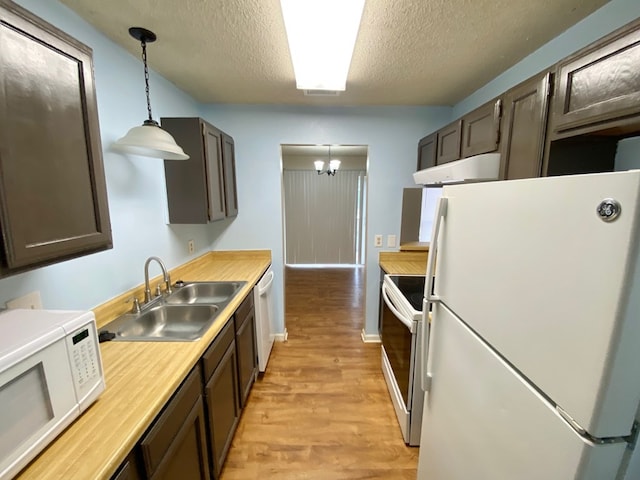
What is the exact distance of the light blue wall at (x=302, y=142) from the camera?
2.59m

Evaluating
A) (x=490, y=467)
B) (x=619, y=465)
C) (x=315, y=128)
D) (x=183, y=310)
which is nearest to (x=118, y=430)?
(x=183, y=310)

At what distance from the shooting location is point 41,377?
0.67m

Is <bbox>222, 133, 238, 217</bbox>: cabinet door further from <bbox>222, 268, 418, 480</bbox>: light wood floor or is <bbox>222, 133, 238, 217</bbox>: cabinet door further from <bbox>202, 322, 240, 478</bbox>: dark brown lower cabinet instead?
<bbox>222, 268, 418, 480</bbox>: light wood floor

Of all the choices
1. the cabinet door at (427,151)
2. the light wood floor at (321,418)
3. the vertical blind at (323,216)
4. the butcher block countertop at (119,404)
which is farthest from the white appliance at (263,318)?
the vertical blind at (323,216)

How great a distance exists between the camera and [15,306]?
1.00 m

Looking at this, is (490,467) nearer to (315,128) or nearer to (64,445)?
(64,445)

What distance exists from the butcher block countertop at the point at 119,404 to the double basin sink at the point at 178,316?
0.07m

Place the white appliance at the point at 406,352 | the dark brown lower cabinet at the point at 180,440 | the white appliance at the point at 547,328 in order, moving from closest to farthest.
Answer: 1. the white appliance at the point at 547,328
2. the dark brown lower cabinet at the point at 180,440
3. the white appliance at the point at 406,352

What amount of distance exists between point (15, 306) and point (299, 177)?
182 inches

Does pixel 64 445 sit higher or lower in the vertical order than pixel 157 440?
higher

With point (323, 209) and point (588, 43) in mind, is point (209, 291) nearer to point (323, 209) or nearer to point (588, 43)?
point (588, 43)

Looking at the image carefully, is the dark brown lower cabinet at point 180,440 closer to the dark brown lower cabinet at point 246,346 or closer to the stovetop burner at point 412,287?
the dark brown lower cabinet at point 246,346

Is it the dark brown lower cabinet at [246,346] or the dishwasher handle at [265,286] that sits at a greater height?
the dishwasher handle at [265,286]

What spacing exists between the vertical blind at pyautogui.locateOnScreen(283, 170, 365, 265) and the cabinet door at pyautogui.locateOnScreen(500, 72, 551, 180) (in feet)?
12.9
